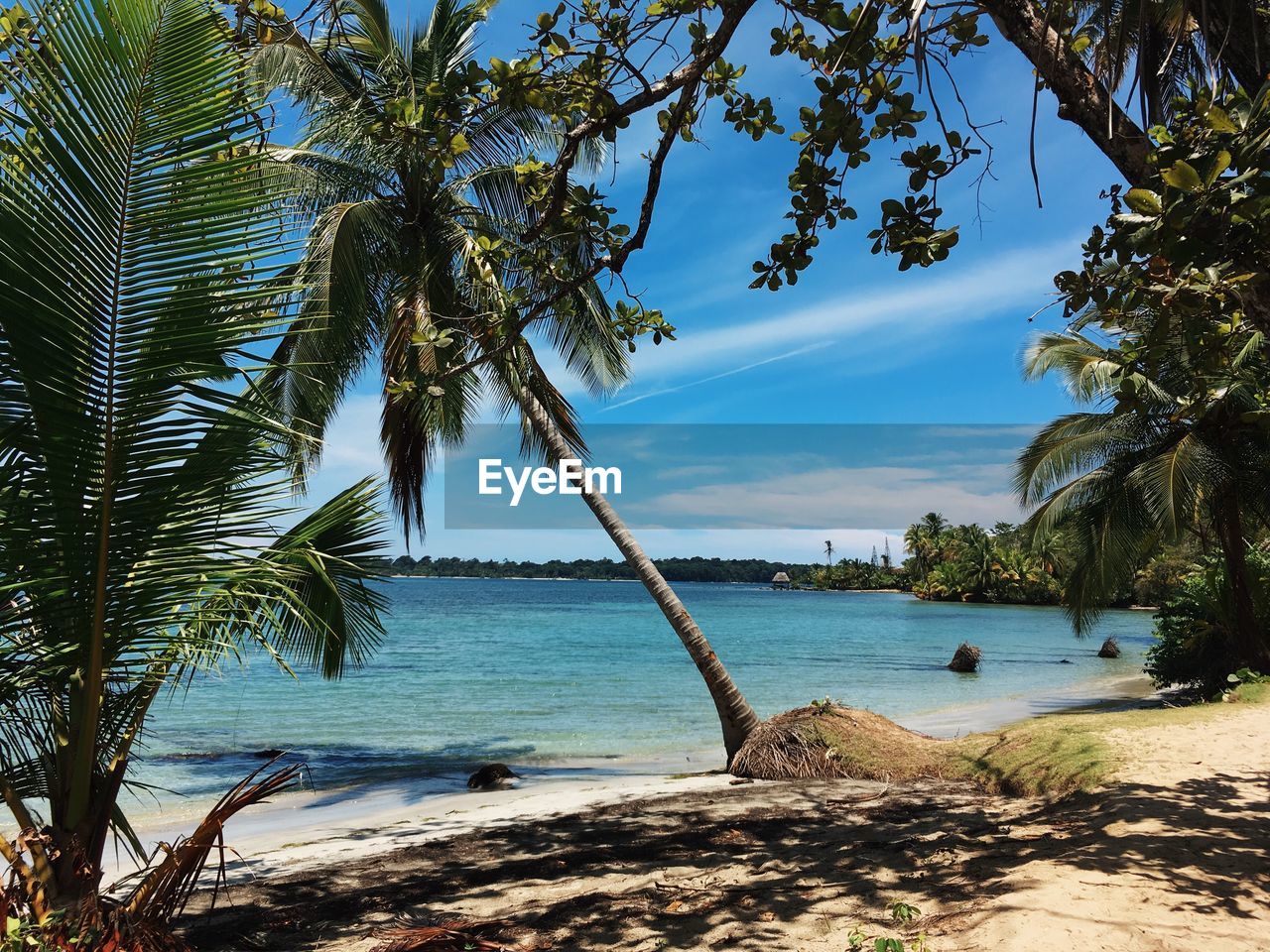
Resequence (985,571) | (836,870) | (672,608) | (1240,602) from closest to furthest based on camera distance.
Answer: (836,870) → (672,608) → (1240,602) → (985,571)

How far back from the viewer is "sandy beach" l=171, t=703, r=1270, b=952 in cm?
358

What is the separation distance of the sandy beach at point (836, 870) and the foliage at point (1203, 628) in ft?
18.8

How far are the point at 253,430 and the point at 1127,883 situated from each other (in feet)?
14.1

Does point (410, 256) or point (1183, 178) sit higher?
point (410, 256)

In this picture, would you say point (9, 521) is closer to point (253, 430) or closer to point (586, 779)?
point (253, 430)

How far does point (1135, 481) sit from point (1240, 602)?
A: 2201 mm

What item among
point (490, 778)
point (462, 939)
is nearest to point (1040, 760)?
point (462, 939)

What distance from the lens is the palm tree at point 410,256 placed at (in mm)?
9742

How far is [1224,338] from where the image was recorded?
4168 millimetres

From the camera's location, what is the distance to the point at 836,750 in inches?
352

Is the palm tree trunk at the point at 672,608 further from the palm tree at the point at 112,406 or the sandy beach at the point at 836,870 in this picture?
the palm tree at the point at 112,406

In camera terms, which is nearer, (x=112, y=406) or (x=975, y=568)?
(x=112, y=406)

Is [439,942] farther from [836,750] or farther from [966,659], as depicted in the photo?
[966,659]

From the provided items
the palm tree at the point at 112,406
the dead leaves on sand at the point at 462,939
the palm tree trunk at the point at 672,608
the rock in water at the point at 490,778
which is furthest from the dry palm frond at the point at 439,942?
the rock in water at the point at 490,778
